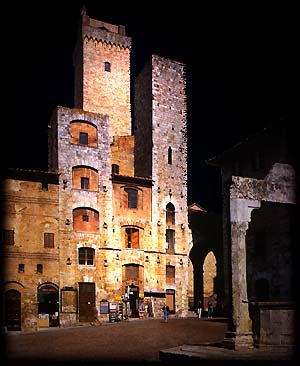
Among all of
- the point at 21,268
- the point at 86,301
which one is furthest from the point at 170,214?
the point at 21,268

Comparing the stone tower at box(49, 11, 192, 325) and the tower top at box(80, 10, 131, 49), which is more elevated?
the tower top at box(80, 10, 131, 49)

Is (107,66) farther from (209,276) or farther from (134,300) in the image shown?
(134,300)

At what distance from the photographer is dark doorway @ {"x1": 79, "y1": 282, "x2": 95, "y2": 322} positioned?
38.7 m

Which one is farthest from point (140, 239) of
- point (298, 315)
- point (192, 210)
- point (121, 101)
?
point (298, 315)

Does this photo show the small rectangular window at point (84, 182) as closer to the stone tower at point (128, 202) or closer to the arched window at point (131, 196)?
the stone tower at point (128, 202)

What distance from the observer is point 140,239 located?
41.6 metres

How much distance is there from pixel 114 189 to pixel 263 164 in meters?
12.9

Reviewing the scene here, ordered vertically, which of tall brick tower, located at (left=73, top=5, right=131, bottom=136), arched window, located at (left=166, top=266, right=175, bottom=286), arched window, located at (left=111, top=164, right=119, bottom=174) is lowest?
arched window, located at (left=166, top=266, right=175, bottom=286)

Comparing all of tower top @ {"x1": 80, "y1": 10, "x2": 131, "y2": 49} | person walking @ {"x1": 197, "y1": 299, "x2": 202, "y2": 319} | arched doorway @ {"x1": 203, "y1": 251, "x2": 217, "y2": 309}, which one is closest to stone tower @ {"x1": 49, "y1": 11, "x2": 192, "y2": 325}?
person walking @ {"x1": 197, "y1": 299, "x2": 202, "y2": 319}

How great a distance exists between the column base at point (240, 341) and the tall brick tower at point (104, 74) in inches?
1266

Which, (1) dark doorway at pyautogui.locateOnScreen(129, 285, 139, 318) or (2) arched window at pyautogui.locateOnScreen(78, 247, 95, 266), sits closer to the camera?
(2) arched window at pyautogui.locateOnScreen(78, 247, 95, 266)

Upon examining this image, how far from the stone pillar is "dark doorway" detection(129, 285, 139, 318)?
74.5 ft

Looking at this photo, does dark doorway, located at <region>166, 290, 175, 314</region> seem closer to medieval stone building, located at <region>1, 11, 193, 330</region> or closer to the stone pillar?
medieval stone building, located at <region>1, 11, 193, 330</region>

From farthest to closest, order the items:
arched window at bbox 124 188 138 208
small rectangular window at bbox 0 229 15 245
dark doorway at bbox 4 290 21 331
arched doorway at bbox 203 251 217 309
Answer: arched doorway at bbox 203 251 217 309 < arched window at bbox 124 188 138 208 < small rectangular window at bbox 0 229 15 245 < dark doorway at bbox 4 290 21 331
